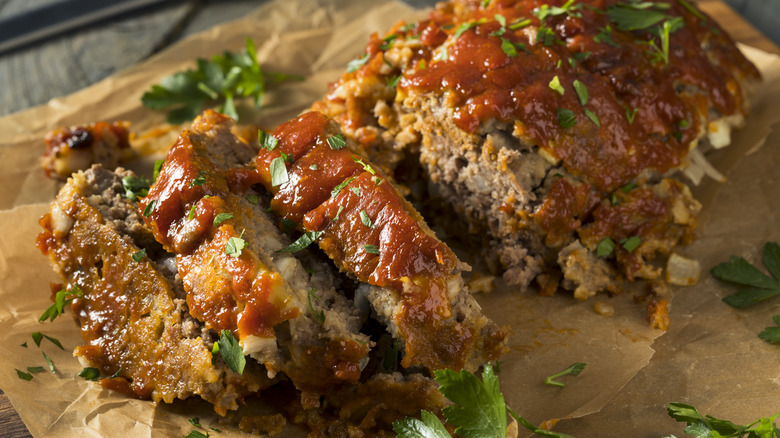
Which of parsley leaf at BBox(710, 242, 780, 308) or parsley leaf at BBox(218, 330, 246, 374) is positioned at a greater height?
parsley leaf at BBox(218, 330, 246, 374)

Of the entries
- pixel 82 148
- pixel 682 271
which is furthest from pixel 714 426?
pixel 82 148

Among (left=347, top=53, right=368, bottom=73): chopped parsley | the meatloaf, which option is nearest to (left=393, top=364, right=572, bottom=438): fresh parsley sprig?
the meatloaf

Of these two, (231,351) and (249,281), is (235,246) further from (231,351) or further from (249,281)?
(231,351)

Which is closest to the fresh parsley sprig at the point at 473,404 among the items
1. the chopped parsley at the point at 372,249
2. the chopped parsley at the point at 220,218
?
the chopped parsley at the point at 372,249

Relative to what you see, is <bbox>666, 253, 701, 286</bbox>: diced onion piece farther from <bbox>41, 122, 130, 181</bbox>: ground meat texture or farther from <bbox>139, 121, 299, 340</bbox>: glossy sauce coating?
<bbox>41, 122, 130, 181</bbox>: ground meat texture

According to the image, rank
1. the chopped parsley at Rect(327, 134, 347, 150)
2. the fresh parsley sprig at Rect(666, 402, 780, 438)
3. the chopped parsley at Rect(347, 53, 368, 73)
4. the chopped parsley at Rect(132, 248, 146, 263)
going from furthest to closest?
the chopped parsley at Rect(347, 53, 368, 73) → the chopped parsley at Rect(327, 134, 347, 150) → the chopped parsley at Rect(132, 248, 146, 263) → the fresh parsley sprig at Rect(666, 402, 780, 438)

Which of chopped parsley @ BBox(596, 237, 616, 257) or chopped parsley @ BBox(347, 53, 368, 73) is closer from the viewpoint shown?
chopped parsley @ BBox(596, 237, 616, 257)

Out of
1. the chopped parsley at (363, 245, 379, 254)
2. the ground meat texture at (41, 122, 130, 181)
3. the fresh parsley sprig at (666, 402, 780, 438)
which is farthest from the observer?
the ground meat texture at (41, 122, 130, 181)

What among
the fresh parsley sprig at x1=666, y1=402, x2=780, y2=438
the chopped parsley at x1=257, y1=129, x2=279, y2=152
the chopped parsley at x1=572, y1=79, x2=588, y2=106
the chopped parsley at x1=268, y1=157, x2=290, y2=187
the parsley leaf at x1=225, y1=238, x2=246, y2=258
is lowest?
the fresh parsley sprig at x1=666, y1=402, x2=780, y2=438
